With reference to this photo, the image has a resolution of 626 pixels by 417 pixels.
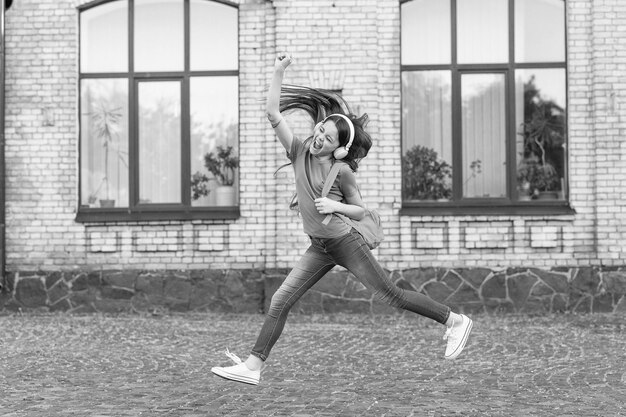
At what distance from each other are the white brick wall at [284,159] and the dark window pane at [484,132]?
2.17ft

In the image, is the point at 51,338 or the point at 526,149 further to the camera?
the point at 526,149

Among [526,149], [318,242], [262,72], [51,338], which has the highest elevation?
[262,72]

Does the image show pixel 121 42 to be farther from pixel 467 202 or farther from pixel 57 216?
pixel 467 202

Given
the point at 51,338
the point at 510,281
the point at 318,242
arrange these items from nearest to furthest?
1. the point at 318,242
2. the point at 51,338
3. the point at 510,281

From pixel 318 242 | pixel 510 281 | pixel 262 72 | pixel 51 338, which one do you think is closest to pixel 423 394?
pixel 318 242

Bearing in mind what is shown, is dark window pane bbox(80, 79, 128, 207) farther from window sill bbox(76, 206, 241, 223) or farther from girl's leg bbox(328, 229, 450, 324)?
girl's leg bbox(328, 229, 450, 324)

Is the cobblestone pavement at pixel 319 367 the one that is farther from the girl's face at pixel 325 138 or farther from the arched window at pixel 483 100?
the arched window at pixel 483 100

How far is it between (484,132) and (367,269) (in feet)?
24.2

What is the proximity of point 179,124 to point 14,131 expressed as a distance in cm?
211

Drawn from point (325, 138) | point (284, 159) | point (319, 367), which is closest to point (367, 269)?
point (325, 138)

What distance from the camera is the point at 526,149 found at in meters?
13.8

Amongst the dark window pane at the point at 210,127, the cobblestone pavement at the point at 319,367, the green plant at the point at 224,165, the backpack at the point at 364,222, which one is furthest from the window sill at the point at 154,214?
the backpack at the point at 364,222

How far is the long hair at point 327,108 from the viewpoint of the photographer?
693 centimetres

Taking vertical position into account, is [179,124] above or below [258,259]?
above
